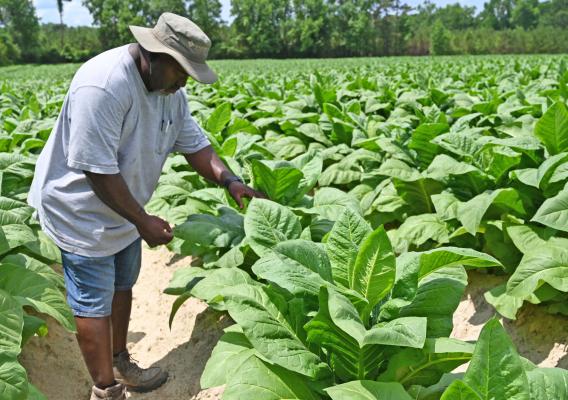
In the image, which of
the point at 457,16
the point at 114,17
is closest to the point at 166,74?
the point at 114,17

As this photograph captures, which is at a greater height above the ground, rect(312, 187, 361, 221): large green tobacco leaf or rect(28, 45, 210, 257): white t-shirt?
rect(28, 45, 210, 257): white t-shirt

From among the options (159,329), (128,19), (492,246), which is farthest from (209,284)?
(128,19)

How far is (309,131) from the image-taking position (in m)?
5.38

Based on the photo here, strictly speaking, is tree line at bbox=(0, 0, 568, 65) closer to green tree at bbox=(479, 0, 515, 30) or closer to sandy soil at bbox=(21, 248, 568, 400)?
green tree at bbox=(479, 0, 515, 30)

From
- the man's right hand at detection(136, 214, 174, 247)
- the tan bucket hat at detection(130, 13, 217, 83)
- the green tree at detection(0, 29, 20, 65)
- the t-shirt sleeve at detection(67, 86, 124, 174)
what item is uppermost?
the green tree at detection(0, 29, 20, 65)

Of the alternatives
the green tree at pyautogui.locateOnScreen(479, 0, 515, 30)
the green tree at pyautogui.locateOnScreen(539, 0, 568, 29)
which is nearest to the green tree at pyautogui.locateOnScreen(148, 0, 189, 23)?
the green tree at pyautogui.locateOnScreen(539, 0, 568, 29)

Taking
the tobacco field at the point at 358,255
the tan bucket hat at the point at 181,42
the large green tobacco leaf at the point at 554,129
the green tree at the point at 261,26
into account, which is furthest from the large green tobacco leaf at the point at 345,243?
the green tree at the point at 261,26

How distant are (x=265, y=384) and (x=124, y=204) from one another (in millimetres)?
1106

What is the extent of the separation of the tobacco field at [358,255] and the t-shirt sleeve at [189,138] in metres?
0.37

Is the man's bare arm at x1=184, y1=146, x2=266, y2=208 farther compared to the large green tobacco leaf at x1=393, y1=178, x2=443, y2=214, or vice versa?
the large green tobacco leaf at x1=393, y1=178, x2=443, y2=214

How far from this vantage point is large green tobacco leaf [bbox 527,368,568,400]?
144 centimetres

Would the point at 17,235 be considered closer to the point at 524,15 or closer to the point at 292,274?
the point at 292,274

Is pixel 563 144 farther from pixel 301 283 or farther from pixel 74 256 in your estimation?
pixel 74 256

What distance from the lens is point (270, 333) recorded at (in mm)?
1934
